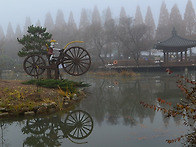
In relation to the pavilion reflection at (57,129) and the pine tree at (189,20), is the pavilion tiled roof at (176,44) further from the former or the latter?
the pavilion reflection at (57,129)

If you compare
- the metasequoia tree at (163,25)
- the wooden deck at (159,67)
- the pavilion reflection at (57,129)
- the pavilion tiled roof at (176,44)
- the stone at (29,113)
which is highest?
the metasequoia tree at (163,25)

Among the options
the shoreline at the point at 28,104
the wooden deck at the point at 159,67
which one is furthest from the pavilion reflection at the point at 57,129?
the wooden deck at the point at 159,67

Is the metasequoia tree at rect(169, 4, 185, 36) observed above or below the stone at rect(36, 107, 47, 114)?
above

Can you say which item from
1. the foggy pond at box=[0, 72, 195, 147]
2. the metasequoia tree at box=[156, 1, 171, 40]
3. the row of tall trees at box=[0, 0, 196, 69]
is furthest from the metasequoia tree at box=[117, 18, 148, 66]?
the foggy pond at box=[0, 72, 195, 147]

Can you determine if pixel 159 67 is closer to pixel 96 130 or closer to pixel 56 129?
pixel 96 130

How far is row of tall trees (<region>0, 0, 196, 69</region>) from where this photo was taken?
34.5m

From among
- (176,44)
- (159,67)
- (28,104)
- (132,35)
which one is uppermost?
(132,35)

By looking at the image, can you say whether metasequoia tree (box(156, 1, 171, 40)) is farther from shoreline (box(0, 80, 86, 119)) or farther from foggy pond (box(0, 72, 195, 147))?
foggy pond (box(0, 72, 195, 147))

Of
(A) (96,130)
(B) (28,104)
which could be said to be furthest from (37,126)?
(A) (96,130)

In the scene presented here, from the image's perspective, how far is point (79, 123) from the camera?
5066 millimetres

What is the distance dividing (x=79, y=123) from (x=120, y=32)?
32103mm

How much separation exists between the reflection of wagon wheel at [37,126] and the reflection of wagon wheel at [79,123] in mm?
618

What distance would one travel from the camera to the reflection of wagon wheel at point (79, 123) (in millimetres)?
4300

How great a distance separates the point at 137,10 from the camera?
6009cm
